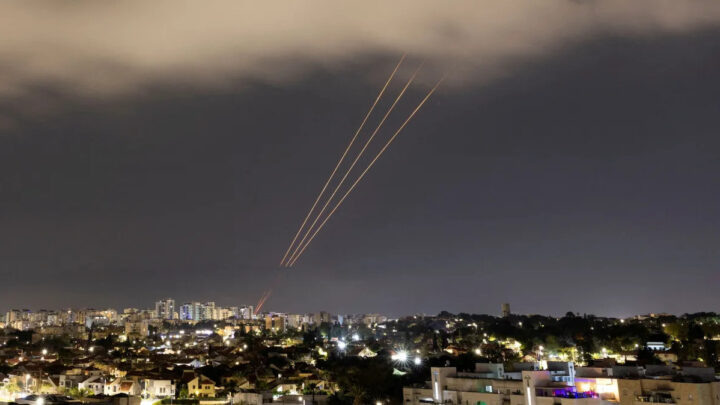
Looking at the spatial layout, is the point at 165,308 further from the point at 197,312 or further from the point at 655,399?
the point at 655,399

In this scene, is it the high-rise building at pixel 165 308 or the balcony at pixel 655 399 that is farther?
the high-rise building at pixel 165 308

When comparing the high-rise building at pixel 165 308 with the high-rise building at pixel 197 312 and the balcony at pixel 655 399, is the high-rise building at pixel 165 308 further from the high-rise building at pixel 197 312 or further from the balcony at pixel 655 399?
the balcony at pixel 655 399

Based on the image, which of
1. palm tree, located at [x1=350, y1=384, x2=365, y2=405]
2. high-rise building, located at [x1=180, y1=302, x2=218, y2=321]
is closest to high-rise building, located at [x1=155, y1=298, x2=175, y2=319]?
high-rise building, located at [x1=180, y1=302, x2=218, y2=321]

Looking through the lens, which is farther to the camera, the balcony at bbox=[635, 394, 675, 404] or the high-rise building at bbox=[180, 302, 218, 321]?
the high-rise building at bbox=[180, 302, 218, 321]

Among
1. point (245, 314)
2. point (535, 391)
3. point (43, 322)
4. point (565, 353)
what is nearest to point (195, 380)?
point (535, 391)

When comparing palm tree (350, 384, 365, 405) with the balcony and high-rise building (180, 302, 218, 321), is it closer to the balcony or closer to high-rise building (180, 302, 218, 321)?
the balcony

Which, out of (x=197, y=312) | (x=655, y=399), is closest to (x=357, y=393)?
(x=655, y=399)

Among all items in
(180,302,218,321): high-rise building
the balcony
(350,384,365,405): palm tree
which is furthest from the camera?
(180,302,218,321): high-rise building

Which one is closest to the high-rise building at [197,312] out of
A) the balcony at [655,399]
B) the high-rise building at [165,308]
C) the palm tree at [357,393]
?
the high-rise building at [165,308]

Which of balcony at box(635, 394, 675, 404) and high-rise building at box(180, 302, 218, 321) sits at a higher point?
high-rise building at box(180, 302, 218, 321)

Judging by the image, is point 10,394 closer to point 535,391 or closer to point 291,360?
point 291,360
